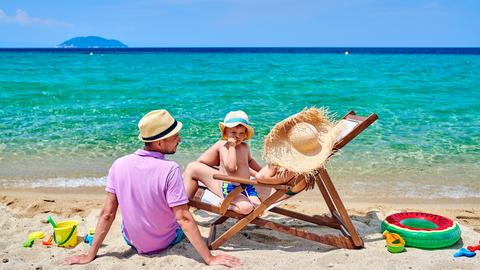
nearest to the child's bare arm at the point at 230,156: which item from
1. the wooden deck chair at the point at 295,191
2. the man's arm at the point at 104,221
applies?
the wooden deck chair at the point at 295,191

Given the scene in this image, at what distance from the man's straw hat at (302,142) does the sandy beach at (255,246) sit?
0.73 m

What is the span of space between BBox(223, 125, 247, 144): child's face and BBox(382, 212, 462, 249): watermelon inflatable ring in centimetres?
149

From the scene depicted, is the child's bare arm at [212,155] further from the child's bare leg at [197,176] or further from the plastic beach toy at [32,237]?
the plastic beach toy at [32,237]

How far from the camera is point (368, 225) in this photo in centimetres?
481

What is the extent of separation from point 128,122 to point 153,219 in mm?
7460

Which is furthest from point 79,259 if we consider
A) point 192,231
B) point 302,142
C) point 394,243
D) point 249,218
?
point 394,243

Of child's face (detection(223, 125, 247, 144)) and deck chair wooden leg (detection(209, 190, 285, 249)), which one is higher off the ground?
child's face (detection(223, 125, 247, 144))

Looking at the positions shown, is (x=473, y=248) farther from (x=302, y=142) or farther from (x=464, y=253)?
(x=302, y=142)

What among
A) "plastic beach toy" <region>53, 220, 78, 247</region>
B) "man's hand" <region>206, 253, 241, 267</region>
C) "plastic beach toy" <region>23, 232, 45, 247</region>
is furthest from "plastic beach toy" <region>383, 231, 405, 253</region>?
"plastic beach toy" <region>23, 232, 45, 247</region>

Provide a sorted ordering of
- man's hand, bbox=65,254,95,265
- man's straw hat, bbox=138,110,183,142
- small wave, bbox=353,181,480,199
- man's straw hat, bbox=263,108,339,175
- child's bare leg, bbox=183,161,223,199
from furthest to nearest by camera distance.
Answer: small wave, bbox=353,181,480,199
child's bare leg, bbox=183,161,223,199
man's straw hat, bbox=263,108,339,175
man's hand, bbox=65,254,95,265
man's straw hat, bbox=138,110,183,142

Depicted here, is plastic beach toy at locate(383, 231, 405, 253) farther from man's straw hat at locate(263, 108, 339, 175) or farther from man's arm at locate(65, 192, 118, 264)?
man's arm at locate(65, 192, 118, 264)

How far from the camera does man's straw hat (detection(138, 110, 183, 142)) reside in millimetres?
3566

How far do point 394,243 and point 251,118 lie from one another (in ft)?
25.2

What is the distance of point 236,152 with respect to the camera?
446 centimetres
